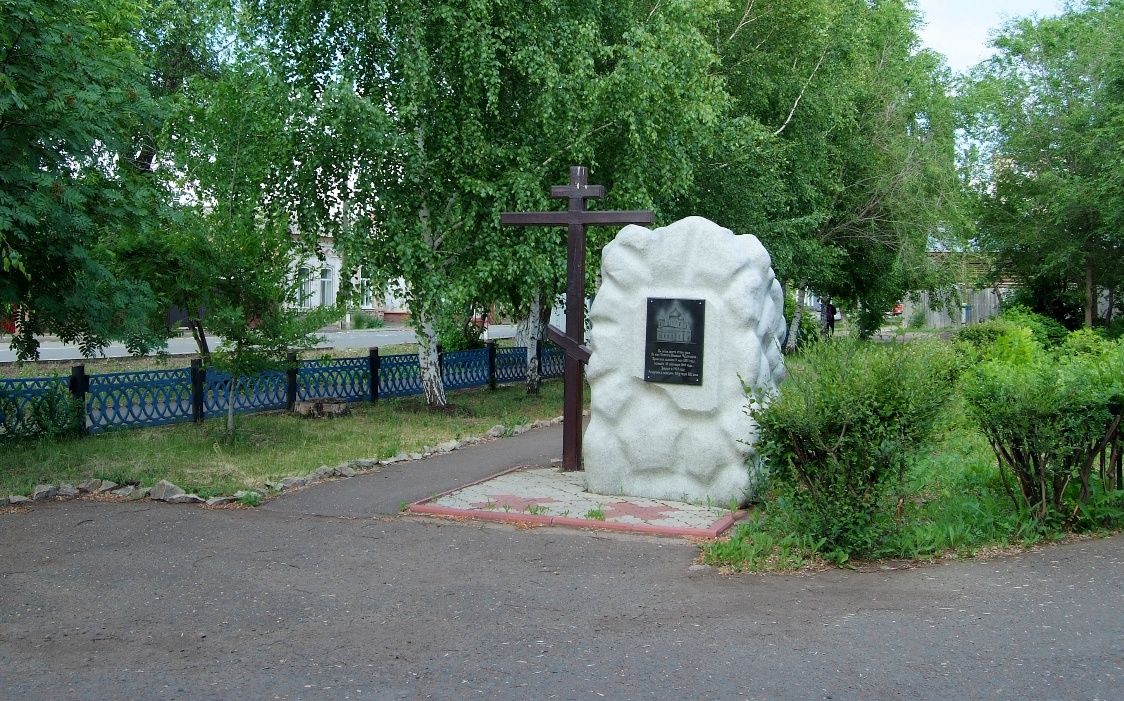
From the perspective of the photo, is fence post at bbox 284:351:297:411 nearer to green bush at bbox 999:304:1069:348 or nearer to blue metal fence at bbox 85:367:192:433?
blue metal fence at bbox 85:367:192:433

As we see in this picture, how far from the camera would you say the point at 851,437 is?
268 inches

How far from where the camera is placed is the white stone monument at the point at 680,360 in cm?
857

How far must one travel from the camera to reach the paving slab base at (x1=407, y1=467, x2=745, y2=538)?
7.88m

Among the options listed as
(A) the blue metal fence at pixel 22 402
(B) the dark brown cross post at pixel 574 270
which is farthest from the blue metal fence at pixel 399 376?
(B) the dark brown cross post at pixel 574 270

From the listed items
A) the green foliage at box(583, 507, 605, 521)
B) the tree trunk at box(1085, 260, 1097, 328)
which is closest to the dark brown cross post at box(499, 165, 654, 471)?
the green foliage at box(583, 507, 605, 521)

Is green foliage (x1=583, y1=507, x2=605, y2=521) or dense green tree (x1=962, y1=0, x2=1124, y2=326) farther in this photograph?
dense green tree (x1=962, y1=0, x2=1124, y2=326)

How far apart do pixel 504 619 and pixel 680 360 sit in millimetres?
3551

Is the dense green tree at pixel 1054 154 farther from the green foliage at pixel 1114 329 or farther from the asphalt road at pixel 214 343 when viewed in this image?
the asphalt road at pixel 214 343

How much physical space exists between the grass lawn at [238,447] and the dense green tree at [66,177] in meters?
1.17

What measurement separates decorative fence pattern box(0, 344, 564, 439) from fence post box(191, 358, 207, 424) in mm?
13

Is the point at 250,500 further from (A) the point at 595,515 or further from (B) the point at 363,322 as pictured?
(B) the point at 363,322

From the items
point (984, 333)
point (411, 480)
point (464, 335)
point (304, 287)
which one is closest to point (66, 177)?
point (304, 287)

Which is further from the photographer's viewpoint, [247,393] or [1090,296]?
[1090,296]

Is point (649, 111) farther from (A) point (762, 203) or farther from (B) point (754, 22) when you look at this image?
(B) point (754, 22)
